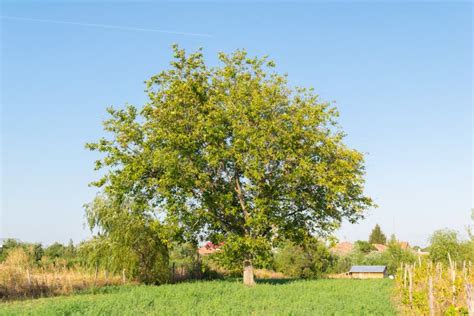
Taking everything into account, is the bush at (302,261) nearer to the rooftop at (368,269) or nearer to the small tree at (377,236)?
the rooftop at (368,269)

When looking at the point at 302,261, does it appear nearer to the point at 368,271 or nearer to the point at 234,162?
the point at 368,271

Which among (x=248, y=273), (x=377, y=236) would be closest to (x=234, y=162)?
(x=248, y=273)

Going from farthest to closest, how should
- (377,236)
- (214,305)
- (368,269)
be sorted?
(377,236) → (368,269) → (214,305)

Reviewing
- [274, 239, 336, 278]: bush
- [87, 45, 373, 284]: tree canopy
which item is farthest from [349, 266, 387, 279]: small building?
[87, 45, 373, 284]: tree canopy

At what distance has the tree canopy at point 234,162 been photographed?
92.6 feet

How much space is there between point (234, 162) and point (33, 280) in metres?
12.6

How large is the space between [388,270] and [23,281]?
5256cm

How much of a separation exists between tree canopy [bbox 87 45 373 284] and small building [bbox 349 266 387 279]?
35381 mm

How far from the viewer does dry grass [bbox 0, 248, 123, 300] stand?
24.8 metres

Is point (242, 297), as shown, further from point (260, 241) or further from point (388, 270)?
point (388, 270)

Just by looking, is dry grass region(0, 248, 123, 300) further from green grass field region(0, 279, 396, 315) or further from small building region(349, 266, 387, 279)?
small building region(349, 266, 387, 279)

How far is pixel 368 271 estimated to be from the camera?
6425 cm

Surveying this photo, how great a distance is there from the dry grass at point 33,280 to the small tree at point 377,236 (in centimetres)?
11390

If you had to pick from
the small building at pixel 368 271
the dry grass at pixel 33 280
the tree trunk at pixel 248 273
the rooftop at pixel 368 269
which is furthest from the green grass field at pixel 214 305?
the rooftop at pixel 368 269
